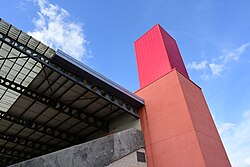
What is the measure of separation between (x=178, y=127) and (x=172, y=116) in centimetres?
100

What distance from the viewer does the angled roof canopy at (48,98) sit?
14.5 meters

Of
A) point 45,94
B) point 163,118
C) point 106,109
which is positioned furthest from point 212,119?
point 45,94

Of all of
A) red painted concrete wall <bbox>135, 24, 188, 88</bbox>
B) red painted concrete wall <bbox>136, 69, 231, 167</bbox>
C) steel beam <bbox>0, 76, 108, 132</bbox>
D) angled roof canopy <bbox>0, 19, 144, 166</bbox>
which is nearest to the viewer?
red painted concrete wall <bbox>136, 69, 231, 167</bbox>

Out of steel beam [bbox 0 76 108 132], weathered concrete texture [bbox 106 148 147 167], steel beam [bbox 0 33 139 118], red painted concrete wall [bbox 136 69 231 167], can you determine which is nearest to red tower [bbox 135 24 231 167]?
red painted concrete wall [bbox 136 69 231 167]

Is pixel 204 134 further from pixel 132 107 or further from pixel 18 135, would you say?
pixel 18 135

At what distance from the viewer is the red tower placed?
45.3ft

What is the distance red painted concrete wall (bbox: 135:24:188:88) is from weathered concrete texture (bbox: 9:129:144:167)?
25.2 feet

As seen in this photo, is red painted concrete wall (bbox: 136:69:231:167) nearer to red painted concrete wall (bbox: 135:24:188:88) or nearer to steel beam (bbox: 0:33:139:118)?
red painted concrete wall (bbox: 135:24:188:88)

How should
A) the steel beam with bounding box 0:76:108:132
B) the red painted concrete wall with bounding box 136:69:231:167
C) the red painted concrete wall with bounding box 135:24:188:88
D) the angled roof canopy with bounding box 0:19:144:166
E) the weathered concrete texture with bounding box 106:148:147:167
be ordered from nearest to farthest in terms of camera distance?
the weathered concrete texture with bounding box 106:148:147:167 < the red painted concrete wall with bounding box 136:69:231:167 < the angled roof canopy with bounding box 0:19:144:166 < the steel beam with bounding box 0:76:108:132 < the red painted concrete wall with bounding box 135:24:188:88

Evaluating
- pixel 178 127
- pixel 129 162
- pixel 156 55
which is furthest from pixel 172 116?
pixel 156 55

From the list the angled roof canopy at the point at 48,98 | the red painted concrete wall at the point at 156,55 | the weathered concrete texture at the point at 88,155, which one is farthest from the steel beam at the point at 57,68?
the weathered concrete texture at the point at 88,155

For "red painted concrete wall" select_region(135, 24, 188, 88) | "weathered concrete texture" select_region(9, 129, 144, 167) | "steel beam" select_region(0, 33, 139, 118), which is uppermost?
"red painted concrete wall" select_region(135, 24, 188, 88)

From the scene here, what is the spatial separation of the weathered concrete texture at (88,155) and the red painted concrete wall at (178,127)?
3.41 metres

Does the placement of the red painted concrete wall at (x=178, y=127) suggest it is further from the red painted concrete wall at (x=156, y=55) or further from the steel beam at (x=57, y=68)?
the steel beam at (x=57, y=68)
